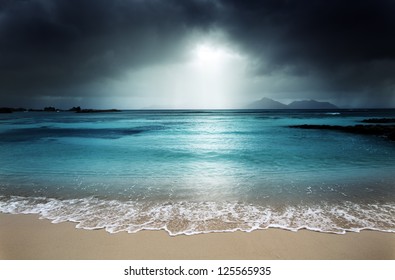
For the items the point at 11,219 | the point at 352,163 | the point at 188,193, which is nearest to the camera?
the point at 11,219

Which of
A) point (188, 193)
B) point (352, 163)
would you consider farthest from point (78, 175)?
point (352, 163)

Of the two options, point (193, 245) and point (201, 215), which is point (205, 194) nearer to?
point (201, 215)

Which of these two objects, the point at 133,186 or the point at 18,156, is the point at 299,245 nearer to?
the point at 133,186

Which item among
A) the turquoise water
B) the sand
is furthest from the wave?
→ the sand

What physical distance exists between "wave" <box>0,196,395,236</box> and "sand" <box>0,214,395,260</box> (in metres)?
0.27

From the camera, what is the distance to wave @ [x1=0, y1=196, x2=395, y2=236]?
536 cm

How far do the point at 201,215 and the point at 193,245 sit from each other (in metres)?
1.42

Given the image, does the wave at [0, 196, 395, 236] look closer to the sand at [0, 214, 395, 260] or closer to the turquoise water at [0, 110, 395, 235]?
the turquoise water at [0, 110, 395, 235]

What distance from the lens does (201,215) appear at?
6.01 metres

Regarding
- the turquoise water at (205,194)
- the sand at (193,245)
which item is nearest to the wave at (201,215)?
the turquoise water at (205,194)

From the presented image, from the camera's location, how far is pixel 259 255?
4312 millimetres

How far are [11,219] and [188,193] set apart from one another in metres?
4.88

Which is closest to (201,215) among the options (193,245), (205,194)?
(193,245)

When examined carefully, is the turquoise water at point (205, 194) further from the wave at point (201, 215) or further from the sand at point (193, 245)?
the sand at point (193, 245)
